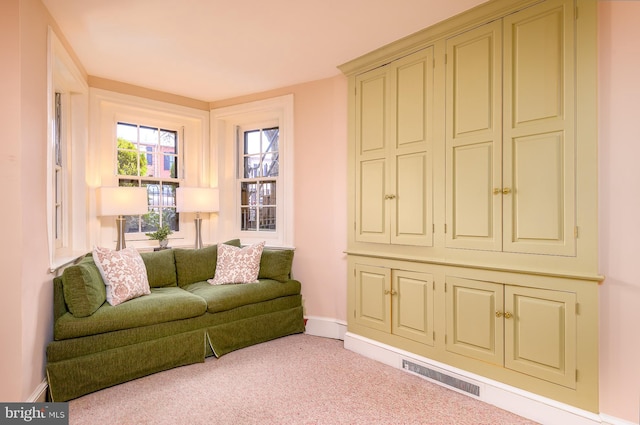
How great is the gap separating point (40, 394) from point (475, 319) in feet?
9.31

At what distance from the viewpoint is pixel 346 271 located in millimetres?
3354

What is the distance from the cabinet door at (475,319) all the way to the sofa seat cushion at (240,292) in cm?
161

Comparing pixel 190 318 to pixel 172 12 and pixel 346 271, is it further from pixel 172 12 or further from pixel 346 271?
pixel 172 12

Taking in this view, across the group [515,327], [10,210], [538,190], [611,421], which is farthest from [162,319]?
[611,421]

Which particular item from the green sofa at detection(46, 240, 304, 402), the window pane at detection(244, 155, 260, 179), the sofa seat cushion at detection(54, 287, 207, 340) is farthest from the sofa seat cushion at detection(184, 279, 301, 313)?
the window pane at detection(244, 155, 260, 179)

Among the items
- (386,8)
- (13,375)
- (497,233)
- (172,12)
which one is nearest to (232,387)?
(13,375)

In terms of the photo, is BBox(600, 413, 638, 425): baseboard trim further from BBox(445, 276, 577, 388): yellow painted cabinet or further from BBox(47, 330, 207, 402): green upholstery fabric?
BBox(47, 330, 207, 402): green upholstery fabric

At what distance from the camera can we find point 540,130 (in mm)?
2076

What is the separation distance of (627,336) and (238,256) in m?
2.99

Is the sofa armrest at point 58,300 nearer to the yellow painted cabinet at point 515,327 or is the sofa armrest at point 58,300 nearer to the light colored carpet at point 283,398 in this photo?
the light colored carpet at point 283,398

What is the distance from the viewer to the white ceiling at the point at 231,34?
2312 millimetres

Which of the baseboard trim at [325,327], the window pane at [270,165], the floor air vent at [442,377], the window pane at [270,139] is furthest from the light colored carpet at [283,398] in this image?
the window pane at [270,139]

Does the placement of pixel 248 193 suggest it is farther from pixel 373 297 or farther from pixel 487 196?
pixel 487 196

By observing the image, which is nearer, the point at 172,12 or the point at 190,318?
the point at 172,12
